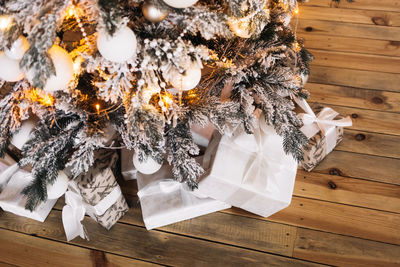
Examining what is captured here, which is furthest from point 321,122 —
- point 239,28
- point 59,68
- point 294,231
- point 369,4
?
point 369,4

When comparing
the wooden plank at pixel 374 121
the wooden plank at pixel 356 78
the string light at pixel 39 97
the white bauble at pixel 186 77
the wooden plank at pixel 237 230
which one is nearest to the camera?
the white bauble at pixel 186 77

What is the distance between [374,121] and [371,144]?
0.41ft

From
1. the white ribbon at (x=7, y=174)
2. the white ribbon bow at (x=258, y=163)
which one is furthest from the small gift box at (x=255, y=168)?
the white ribbon at (x=7, y=174)

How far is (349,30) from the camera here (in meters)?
1.77

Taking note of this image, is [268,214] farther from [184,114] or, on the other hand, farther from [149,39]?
[149,39]

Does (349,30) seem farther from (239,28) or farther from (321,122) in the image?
(239,28)

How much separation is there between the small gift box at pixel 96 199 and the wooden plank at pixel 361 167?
78cm

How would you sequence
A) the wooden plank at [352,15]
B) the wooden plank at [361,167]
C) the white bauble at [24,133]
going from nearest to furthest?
the white bauble at [24,133] < the wooden plank at [361,167] < the wooden plank at [352,15]

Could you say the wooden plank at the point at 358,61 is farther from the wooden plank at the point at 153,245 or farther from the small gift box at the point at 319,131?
the wooden plank at the point at 153,245

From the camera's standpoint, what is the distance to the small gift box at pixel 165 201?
3.78 feet

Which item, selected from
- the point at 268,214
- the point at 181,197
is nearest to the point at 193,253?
the point at 181,197

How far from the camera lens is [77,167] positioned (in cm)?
84

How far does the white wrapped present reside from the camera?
112 centimetres

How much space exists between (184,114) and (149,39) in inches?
8.9
